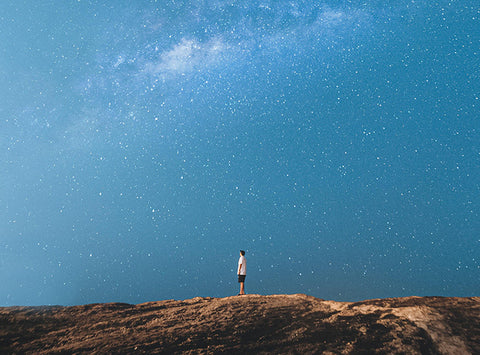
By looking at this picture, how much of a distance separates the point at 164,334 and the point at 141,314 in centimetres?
152

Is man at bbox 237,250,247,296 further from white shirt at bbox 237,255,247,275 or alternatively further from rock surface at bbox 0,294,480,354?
rock surface at bbox 0,294,480,354

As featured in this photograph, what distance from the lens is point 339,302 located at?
680cm

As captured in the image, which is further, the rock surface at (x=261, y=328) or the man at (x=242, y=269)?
the man at (x=242, y=269)

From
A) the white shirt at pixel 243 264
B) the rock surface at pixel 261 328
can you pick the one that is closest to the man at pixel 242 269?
the white shirt at pixel 243 264

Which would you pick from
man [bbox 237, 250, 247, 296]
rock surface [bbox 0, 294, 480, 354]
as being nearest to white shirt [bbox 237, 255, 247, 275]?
man [bbox 237, 250, 247, 296]

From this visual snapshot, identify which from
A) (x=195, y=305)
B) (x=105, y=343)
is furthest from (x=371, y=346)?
(x=105, y=343)

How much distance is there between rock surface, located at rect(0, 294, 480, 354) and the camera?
16.8 ft

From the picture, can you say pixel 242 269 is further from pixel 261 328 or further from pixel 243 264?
pixel 261 328

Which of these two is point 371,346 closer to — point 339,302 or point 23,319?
point 339,302

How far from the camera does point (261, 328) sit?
19.2 feet

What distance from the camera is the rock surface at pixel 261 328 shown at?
512cm

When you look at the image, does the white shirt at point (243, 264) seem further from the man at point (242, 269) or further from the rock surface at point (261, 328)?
the rock surface at point (261, 328)

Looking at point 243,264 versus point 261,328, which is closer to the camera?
point 261,328

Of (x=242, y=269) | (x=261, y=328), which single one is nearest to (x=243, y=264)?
(x=242, y=269)
